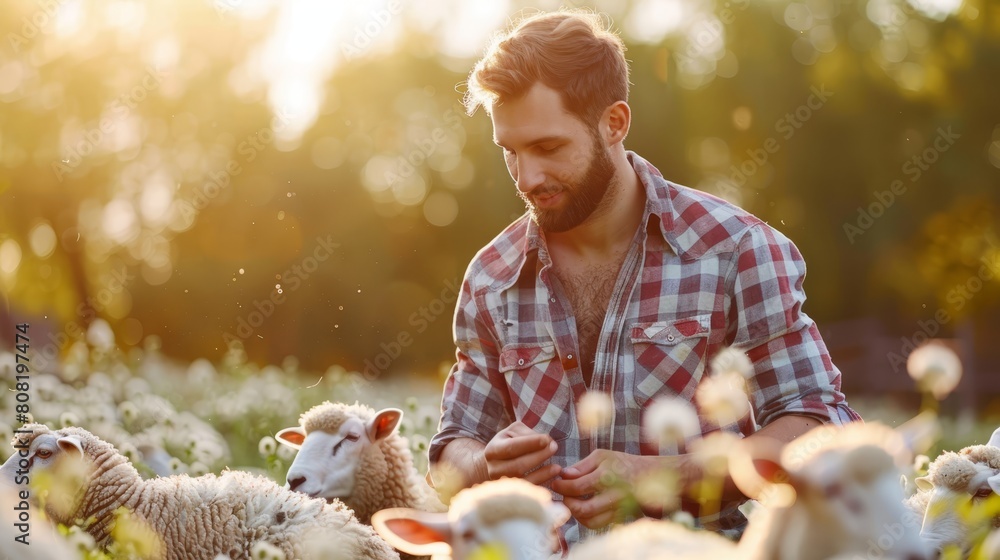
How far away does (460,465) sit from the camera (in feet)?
14.7

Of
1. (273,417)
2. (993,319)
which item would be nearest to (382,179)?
(993,319)

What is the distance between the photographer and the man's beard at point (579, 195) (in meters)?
4.54

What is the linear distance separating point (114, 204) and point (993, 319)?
56.4ft

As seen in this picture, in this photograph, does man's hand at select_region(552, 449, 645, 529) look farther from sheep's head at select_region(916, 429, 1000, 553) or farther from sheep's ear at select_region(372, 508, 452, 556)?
sheep's ear at select_region(372, 508, 452, 556)

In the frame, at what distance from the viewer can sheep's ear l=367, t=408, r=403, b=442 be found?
5316mm

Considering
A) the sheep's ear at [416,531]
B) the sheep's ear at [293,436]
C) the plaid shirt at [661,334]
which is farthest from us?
the sheep's ear at [293,436]

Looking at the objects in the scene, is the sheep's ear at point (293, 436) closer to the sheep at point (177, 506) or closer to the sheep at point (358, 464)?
the sheep at point (358, 464)

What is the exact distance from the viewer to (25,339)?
4.28 meters

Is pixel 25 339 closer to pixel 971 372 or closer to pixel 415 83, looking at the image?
pixel 971 372

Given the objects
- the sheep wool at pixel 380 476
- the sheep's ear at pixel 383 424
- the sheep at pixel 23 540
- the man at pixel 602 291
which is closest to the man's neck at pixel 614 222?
the man at pixel 602 291

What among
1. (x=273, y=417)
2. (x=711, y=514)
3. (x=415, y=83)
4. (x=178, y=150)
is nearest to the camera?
(x=711, y=514)

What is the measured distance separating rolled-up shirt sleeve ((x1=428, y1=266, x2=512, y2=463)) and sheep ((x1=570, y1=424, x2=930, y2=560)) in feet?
9.11

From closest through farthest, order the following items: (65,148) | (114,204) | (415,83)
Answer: (65,148), (114,204), (415,83)

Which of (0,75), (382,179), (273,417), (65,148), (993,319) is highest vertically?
(0,75)
